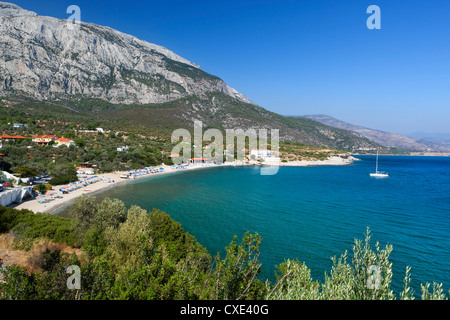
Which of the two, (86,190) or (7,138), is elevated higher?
(7,138)

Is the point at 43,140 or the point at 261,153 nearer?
the point at 43,140

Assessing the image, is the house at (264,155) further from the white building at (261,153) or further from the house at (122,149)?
the house at (122,149)

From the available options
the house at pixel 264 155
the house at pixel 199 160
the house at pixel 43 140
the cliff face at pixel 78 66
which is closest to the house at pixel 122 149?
the house at pixel 43 140

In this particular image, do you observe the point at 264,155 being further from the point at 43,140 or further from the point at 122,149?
the point at 43,140

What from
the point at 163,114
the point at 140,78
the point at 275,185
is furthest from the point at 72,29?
the point at 275,185

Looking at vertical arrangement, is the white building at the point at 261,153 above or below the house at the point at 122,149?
below

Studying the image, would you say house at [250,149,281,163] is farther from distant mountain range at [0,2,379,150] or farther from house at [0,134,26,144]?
house at [0,134,26,144]

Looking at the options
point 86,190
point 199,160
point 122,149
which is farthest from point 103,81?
point 86,190
